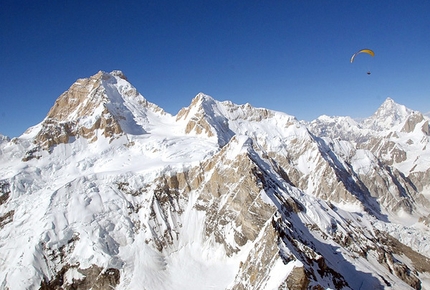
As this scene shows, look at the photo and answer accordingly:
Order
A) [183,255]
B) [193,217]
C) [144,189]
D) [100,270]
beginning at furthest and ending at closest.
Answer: [144,189]
[193,217]
[183,255]
[100,270]

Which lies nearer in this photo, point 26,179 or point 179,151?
point 26,179

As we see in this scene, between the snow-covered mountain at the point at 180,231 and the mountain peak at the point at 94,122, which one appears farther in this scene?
the mountain peak at the point at 94,122

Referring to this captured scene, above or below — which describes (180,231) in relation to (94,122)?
below

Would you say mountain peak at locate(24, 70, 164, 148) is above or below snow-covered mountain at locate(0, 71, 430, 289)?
above

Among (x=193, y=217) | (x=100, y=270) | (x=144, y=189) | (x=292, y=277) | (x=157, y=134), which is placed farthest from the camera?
(x=157, y=134)

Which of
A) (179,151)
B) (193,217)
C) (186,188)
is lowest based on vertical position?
(193,217)

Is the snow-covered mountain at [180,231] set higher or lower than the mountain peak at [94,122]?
lower

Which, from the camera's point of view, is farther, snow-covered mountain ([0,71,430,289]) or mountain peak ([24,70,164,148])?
mountain peak ([24,70,164,148])

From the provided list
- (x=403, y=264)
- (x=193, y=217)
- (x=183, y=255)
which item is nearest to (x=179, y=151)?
(x=193, y=217)

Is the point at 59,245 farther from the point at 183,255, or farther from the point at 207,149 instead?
the point at 207,149

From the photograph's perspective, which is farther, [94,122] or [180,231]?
[94,122]

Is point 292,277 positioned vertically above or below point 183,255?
above
